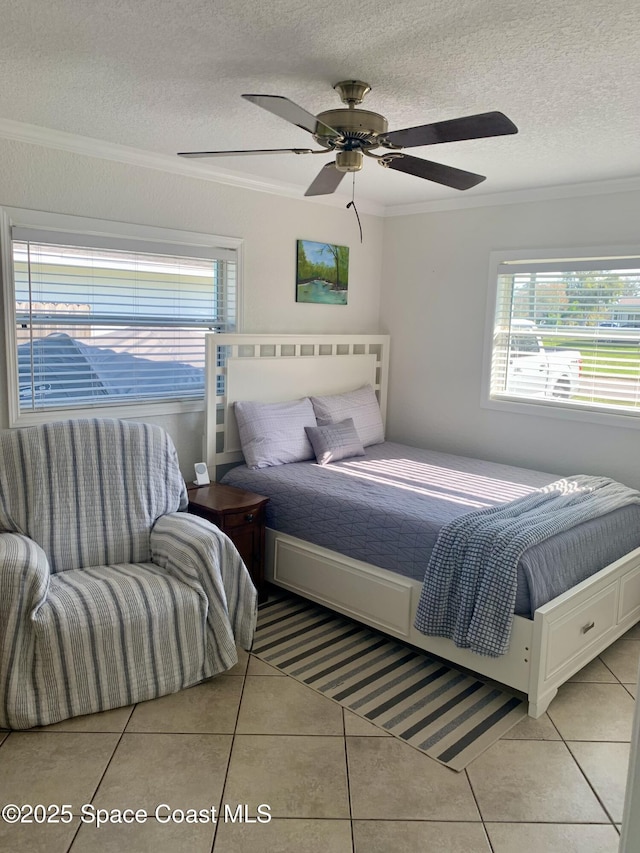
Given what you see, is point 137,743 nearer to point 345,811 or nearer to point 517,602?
point 345,811

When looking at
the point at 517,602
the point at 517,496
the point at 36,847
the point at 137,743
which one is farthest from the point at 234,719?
the point at 517,496

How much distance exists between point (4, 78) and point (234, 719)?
2.59 m

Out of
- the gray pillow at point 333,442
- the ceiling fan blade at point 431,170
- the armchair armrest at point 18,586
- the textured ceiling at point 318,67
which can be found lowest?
the armchair armrest at point 18,586

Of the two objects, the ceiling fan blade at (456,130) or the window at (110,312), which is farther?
the window at (110,312)

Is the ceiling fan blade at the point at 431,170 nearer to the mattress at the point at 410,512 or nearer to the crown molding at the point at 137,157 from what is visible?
the mattress at the point at 410,512

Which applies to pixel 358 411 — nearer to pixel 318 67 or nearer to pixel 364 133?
pixel 364 133

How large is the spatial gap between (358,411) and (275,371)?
2.21 feet

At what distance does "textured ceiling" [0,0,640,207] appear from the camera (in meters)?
1.92

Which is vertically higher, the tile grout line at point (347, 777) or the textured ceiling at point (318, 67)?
the textured ceiling at point (318, 67)

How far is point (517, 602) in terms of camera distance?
8.66ft

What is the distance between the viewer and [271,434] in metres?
4.02

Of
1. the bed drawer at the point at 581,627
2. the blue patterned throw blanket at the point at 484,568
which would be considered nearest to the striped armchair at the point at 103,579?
the blue patterned throw blanket at the point at 484,568

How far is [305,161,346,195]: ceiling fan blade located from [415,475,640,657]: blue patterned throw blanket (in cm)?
157

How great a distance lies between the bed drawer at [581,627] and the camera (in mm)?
2682
